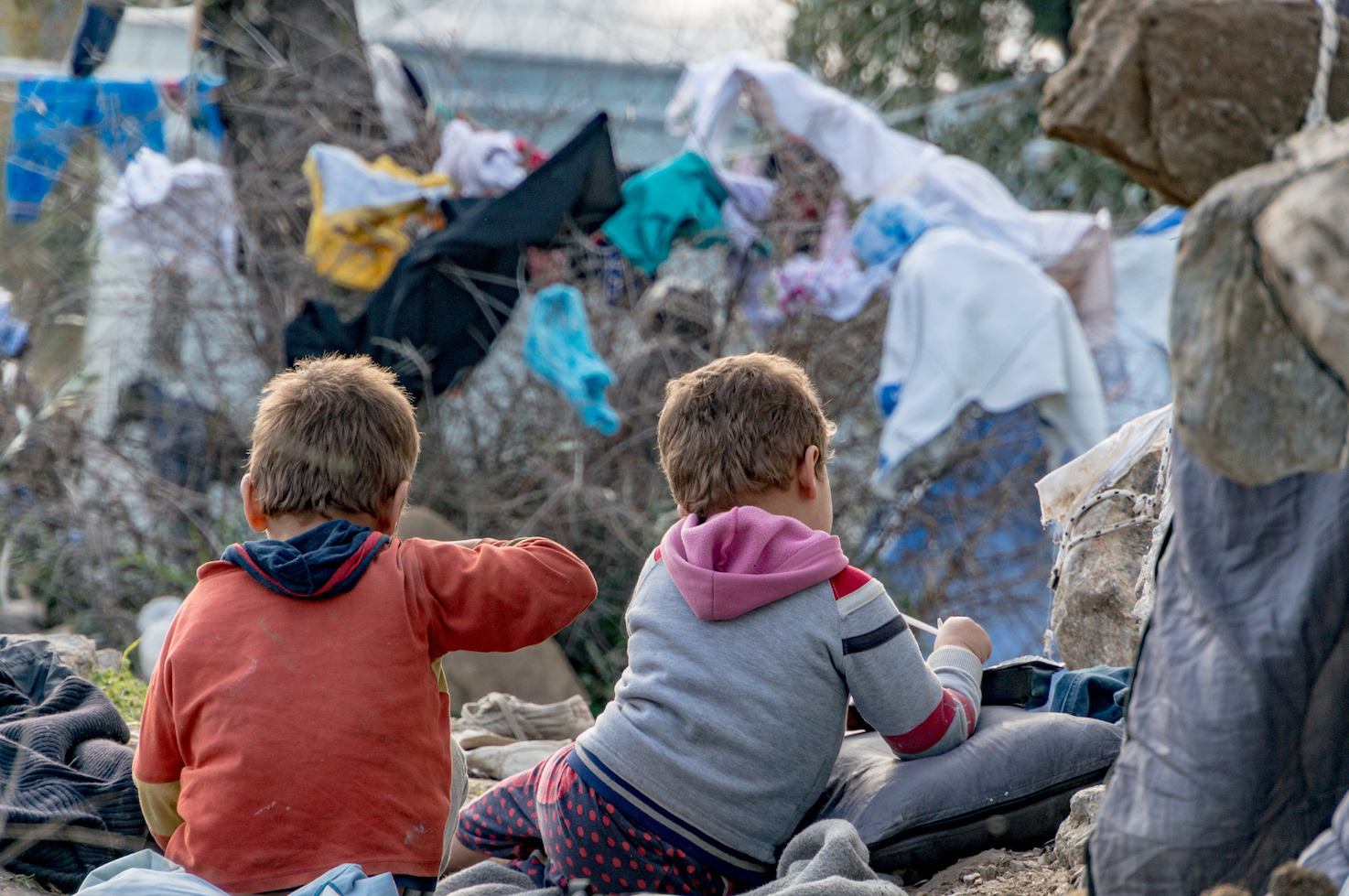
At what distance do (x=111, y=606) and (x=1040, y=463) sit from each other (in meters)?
4.20

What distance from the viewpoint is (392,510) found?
2.06 metres

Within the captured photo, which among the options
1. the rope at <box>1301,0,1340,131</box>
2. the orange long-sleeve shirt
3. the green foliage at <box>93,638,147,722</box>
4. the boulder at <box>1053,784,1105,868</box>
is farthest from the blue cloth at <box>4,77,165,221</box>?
the rope at <box>1301,0,1340,131</box>

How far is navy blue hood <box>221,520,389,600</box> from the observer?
1.87m

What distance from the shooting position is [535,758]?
311 centimetres

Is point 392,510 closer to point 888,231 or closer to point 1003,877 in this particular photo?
point 1003,877

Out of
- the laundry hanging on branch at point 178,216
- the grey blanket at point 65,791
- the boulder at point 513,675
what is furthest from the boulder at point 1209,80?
the laundry hanging on branch at point 178,216

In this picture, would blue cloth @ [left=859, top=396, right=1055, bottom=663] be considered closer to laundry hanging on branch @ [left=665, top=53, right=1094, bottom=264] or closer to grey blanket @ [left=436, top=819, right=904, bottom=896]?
laundry hanging on branch @ [left=665, top=53, right=1094, bottom=264]

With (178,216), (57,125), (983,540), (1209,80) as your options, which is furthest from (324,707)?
(57,125)

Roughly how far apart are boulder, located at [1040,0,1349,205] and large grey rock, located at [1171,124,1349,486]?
0.19 m

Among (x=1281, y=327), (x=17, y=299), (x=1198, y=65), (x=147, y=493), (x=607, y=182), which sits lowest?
(x=147, y=493)

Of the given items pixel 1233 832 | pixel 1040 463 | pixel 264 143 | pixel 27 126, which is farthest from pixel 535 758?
pixel 27 126

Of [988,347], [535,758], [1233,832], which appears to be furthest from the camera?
[988,347]

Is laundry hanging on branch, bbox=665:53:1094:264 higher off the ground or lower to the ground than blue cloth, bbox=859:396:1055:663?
higher

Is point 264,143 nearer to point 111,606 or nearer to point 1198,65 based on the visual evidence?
point 111,606
